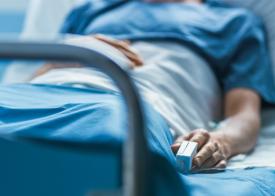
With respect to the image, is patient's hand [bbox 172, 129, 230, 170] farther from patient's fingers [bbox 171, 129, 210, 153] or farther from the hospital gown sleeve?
the hospital gown sleeve

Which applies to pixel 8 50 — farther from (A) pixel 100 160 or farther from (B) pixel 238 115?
(B) pixel 238 115

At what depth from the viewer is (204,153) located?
3.54 feet

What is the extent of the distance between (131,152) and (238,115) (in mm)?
886

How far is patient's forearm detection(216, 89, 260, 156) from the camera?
1343mm

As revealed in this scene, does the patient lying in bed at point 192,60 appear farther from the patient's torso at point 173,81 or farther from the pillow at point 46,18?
the pillow at point 46,18

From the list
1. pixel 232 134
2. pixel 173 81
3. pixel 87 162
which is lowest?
pixel 87 162

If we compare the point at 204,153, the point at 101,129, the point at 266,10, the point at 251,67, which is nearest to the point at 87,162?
A: the point at 101,129

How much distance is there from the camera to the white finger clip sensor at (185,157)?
37.9 inches

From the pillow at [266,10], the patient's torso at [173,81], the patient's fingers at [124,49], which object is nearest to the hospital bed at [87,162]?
the patient's torso at [173,81]

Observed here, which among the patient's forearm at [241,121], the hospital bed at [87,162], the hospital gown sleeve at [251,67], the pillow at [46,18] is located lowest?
the hospital bed at [87,162]

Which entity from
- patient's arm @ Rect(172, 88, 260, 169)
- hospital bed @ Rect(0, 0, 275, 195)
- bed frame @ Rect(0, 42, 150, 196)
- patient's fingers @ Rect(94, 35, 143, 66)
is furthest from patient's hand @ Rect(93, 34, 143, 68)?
bed frame @ Rect(0, 42, 150, 196)

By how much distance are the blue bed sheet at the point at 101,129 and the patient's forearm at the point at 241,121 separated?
235 mm

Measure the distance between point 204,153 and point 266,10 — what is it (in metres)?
0.76

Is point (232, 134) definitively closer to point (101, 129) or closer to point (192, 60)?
point (192, 60)
